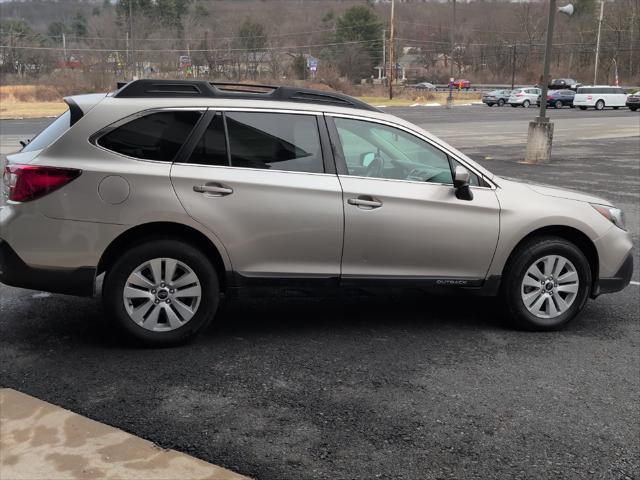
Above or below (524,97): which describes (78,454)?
below

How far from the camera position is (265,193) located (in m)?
4.67

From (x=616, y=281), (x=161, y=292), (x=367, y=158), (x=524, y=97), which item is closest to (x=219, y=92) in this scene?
(x=367, y=158)

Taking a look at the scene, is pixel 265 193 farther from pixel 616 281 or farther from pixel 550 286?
pixel 616 281

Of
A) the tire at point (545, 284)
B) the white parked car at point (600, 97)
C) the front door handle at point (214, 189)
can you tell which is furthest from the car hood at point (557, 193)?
the white parked car at point (600, 97)

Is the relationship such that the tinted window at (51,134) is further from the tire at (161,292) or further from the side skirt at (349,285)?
the side skirt at (349,285)

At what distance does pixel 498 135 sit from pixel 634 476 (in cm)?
2447

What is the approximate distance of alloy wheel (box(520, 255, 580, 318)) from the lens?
5.21 meters

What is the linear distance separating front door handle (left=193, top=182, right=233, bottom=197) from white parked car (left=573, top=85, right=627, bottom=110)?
51.6 meters

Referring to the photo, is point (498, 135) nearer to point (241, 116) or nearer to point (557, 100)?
point (241, 116)

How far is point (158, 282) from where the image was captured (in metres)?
4.58

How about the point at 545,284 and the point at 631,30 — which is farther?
the point at 631,30

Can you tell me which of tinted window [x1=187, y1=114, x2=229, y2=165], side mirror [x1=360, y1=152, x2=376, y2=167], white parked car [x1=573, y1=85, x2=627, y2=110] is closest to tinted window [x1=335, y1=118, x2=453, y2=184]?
side mirror [x1=360, y1=152, x2=376, y2=167]

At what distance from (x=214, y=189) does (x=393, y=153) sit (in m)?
1.40

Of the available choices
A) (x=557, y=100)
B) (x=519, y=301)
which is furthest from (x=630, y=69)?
(x=519, y=301)
